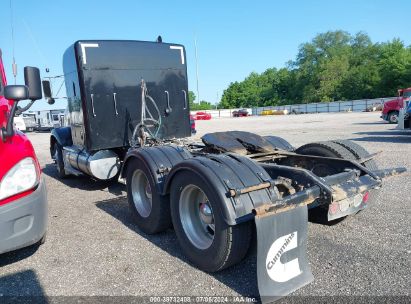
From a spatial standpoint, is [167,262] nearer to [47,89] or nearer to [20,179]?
[20,179]

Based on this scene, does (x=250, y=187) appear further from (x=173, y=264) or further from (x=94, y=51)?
(x=94, y=51)

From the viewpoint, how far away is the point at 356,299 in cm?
290

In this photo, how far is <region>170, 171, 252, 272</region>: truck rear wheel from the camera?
3162 millimetres

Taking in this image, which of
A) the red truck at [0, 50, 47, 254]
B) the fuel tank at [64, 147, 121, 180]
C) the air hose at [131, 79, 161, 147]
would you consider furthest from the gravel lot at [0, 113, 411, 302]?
the air hose at [131, 79, 161, 147]

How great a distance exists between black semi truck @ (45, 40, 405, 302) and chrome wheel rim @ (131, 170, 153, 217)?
0.01m

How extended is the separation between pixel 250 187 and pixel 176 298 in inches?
42.8

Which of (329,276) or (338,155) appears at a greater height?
(338,155)

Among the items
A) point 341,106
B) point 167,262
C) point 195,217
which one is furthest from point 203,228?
point 341,106

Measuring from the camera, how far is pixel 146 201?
487 cm

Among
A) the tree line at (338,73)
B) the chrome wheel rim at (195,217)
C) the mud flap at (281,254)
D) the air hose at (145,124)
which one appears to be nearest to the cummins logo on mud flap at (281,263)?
the mud flap at (281,254)

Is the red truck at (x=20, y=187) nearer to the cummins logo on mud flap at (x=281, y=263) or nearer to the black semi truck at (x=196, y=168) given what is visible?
the black semi truck at (x=196, y=168)

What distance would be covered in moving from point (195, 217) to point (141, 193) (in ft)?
4.37

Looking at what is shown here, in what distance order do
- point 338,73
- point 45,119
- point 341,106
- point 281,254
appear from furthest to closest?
point 338,73 → point 341,106 → point 45,119 → point 281,254

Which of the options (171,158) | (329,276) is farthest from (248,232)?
(171,158)
